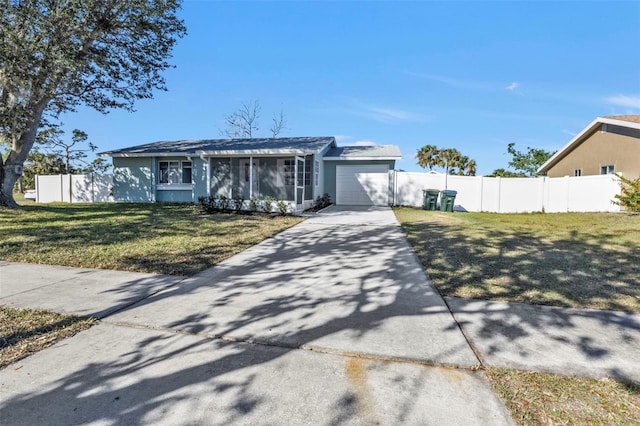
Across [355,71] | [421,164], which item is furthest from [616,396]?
[421,164]

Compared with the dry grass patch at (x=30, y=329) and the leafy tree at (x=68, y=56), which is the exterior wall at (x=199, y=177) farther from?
the dry grass patch at (x=30, y=329)

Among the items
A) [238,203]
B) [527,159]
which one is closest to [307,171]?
[238,203]

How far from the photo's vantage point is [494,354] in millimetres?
2568

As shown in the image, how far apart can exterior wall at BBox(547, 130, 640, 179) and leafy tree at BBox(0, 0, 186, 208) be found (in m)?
20.8

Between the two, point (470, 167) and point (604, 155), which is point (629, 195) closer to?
point (604, 155)

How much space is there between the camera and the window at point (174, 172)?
1716cm

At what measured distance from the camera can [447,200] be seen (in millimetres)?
14453

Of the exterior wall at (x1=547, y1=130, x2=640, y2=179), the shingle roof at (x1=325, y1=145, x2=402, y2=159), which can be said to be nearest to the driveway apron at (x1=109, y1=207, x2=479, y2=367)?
the shingle roof at (x1=325, y1=145, x2=402, y2=159)

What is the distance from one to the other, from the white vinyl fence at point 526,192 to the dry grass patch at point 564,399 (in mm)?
14427

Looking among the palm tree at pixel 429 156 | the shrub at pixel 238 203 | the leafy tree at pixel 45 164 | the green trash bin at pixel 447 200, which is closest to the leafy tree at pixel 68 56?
the shrub at pixel 238 203

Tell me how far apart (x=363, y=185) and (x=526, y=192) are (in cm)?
780

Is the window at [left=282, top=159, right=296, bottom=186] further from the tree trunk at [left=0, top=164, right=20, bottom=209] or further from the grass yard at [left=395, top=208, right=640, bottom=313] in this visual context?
the tree trunk at [left=0, top=164, right=20, bottom=209]

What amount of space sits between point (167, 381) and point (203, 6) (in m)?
15.2

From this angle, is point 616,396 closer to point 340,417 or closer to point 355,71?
point 340,417
